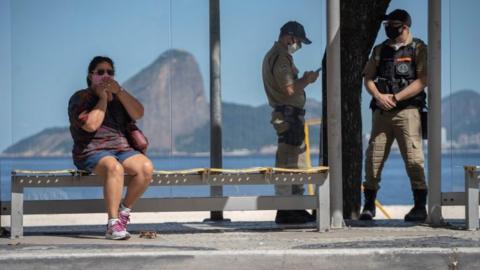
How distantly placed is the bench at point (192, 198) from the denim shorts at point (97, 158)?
0.42 ft

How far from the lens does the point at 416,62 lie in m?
9.66

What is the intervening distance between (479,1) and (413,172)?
1734 mm

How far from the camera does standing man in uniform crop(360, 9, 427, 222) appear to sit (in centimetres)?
962

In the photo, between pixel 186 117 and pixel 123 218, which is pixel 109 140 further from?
pixel 186 117

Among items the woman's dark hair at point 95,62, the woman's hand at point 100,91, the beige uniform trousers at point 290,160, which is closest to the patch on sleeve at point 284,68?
the beige uniform trousers at point 290,160

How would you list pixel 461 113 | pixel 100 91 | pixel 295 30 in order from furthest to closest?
pixel 461 113
pixel 295 30
pixel 100 91

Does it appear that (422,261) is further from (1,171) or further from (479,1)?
(1,171)


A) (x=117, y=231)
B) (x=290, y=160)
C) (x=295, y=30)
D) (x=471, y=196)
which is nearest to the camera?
(x=117, y=231)

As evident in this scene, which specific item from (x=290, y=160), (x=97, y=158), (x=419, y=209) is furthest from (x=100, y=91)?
(x=419, y=209)

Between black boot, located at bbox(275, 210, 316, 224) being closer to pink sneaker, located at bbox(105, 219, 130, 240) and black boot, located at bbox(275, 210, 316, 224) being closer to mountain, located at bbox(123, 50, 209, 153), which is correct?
mountain, located at bbox(123, 50, 209, 153)

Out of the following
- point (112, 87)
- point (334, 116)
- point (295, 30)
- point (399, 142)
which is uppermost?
point (295, 30)

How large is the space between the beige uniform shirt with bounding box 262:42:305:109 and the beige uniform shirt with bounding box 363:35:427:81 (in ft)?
2.32

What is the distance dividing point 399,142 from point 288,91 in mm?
1156

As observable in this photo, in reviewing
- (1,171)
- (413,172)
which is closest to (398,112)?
(413,172)
